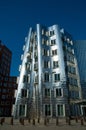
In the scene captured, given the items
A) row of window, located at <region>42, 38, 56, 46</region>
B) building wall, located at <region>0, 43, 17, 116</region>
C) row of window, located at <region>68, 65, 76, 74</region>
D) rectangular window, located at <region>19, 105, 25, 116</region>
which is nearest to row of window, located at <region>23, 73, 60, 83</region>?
row of window, located at <region>68, 65, 76, 74</region>

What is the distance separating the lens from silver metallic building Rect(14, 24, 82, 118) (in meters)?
36.6

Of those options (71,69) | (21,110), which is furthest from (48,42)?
(21,110)

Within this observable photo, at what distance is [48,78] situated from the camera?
1603 inches

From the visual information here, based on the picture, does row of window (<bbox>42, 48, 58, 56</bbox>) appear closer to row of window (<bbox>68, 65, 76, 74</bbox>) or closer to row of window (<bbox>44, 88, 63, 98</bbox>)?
row of window (<bbox>68, 65, 76, 74</bbox>)

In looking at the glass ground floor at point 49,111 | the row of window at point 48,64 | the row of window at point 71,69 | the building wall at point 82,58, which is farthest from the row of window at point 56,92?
the building wall at point 82,58

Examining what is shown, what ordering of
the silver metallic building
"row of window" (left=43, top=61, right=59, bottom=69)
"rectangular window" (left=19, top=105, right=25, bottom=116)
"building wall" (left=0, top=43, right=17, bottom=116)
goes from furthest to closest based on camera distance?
1. "building wall" (left=0, top=43, right=17, bottom=116)
2. "row of window" (left=43, top=61, right=59, bottom=69)
3. the silver metallic building
4. "rectangular window" (left=19, top=105, right=25, bottom=116)

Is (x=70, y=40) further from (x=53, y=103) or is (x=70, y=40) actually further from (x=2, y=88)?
(x=2, y=88)

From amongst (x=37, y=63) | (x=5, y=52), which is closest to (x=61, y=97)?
(x=37, y=63)

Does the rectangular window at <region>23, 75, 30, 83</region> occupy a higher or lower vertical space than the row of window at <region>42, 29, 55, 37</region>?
lower

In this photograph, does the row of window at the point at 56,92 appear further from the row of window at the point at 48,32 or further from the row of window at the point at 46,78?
the row of window at the point at 48,32

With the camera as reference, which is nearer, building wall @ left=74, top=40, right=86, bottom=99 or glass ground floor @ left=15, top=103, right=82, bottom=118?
glass ground floor @ left=15, top=103, right=82, bottom=118

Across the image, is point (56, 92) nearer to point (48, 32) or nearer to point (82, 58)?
point (82, 58)

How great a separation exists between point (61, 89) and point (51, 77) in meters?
5.14

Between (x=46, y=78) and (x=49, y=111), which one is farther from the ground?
(x=46, y=78)
